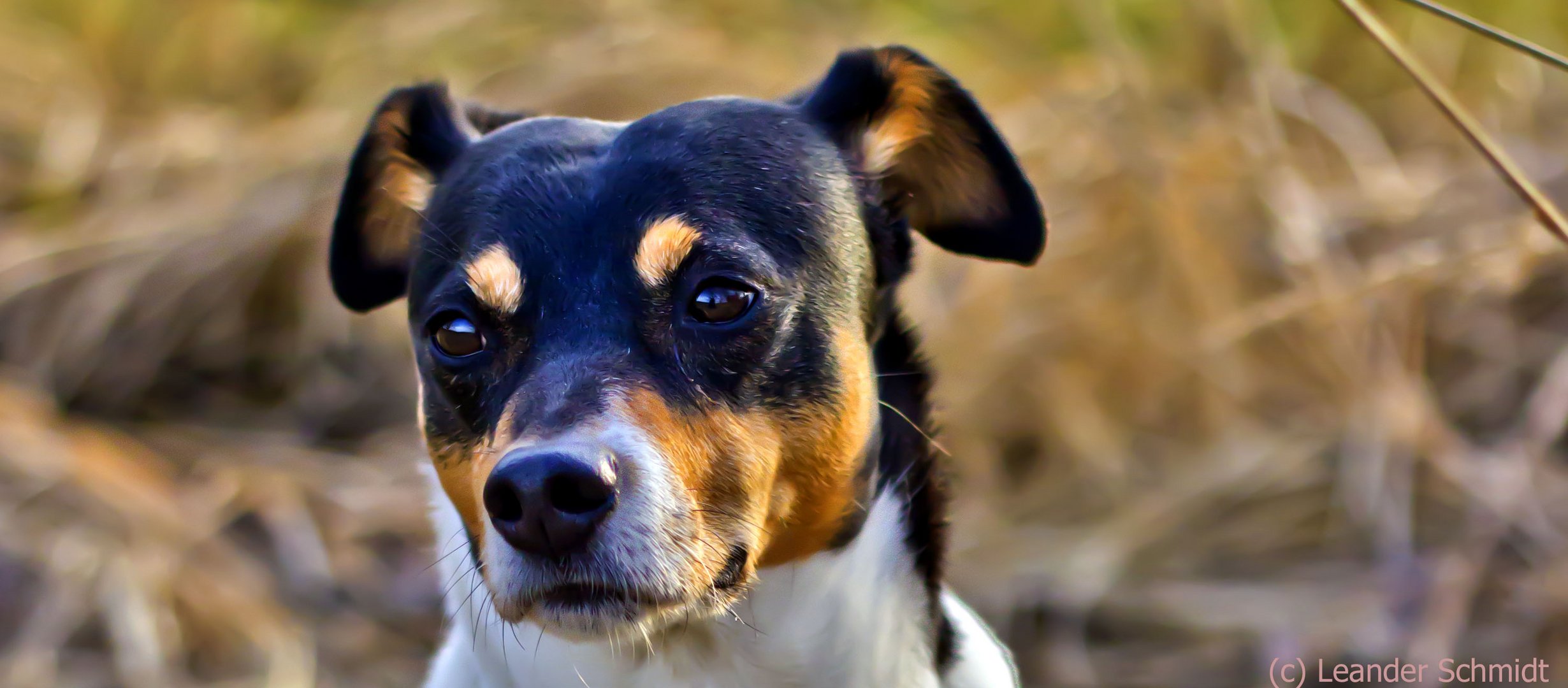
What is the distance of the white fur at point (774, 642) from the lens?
1621 mm

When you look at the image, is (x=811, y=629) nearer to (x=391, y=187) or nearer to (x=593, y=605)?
(x=593, y=605)

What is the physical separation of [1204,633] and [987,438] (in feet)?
2.78

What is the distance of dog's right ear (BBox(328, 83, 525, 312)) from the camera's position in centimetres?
178

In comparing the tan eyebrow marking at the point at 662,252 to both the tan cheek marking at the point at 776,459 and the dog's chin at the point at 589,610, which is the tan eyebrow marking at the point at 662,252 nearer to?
the tan cheek marking at the point at 776,459

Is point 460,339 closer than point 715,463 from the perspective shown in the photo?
No

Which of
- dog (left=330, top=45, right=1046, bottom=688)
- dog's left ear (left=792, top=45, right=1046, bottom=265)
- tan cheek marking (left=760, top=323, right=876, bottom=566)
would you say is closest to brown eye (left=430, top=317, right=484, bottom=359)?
dog (left=330, top=45, right=1046, bottom=688)

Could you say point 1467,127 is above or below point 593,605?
above

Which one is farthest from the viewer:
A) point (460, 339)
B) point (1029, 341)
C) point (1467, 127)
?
point (1029, 341)

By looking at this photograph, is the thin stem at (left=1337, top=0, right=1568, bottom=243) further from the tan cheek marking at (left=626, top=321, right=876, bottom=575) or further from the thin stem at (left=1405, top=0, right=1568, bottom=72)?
the tan cheek marking at (left=626, top=321, right=876, bottom=575)

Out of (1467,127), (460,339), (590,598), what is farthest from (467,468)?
(1467,127)

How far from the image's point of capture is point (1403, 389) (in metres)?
3.33

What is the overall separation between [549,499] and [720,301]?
31 centimetres

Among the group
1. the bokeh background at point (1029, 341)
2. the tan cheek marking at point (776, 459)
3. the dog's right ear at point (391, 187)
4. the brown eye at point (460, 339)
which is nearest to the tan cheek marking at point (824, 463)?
the tan cheek marking at point (776, 459)

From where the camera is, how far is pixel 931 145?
69.4 inches
